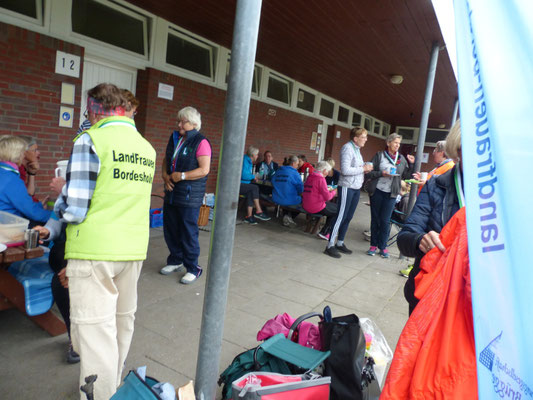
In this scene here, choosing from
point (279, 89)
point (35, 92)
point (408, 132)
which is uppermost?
point (408, 132)

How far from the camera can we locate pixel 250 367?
6.73ft

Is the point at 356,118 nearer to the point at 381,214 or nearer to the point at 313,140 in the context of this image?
the point at 313,140

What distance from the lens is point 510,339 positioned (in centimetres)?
73

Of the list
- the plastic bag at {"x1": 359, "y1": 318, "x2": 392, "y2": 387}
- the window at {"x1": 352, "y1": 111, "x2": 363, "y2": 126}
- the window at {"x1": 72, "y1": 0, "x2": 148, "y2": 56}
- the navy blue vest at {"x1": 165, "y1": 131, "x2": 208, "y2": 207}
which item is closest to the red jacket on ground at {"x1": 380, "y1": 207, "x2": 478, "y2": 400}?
the plastic bag at {"x1": 359, "y1": 318, "x2": 392, "y2": 387}

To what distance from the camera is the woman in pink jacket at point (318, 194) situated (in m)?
6.28

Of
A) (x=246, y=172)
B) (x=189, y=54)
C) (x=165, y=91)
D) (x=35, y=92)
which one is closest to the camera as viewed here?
(x=35, y=92)

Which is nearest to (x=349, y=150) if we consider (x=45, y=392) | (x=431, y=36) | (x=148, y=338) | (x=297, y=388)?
(x=431, y=36)

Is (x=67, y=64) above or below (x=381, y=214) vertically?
above

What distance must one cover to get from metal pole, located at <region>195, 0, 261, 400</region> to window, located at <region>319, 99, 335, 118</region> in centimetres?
1135

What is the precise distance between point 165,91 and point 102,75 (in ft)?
3.67

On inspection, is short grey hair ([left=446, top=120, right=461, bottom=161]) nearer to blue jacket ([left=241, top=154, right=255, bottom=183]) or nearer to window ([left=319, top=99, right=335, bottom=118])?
blue jacket ([left=241, top=154, right=255, bottom=183])

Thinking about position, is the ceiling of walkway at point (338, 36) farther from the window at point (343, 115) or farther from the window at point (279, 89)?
the window at point (343, 115)

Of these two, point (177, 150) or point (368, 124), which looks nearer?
point (177, 150)

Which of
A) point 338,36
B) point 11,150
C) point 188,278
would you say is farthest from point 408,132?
point 11,150
